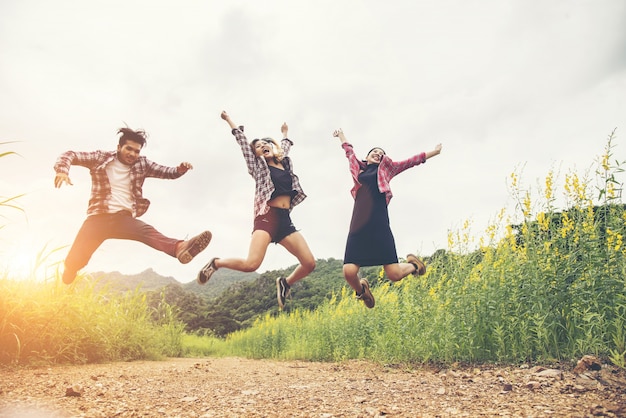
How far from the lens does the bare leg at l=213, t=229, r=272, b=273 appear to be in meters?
4.78

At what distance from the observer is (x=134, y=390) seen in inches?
189

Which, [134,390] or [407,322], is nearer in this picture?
[134,390]

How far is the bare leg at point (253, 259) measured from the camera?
4.78m

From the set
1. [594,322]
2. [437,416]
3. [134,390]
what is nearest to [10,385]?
[134,390]

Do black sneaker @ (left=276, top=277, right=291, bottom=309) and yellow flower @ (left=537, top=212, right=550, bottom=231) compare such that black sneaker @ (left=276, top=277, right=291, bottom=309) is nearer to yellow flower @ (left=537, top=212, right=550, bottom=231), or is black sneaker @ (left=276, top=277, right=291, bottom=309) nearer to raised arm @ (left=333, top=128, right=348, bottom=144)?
raised arm @ (left=333, top=128, right=348, bottom=144)

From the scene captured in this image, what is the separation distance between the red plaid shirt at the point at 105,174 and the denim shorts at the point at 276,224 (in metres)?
1.09

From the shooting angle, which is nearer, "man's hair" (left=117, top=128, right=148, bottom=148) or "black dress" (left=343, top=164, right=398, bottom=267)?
"man's hair" (left=117, top=128, right=148, bottom=148)

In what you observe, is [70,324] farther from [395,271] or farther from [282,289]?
[395,271]

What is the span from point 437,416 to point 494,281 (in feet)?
10.2

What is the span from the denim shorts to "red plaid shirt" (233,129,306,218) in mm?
71

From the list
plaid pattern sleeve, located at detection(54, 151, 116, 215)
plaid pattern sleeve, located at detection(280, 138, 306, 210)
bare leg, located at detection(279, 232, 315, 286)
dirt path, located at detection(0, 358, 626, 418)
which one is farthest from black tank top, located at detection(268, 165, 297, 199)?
dirt path, located at detection(0, 358, 626, 418)

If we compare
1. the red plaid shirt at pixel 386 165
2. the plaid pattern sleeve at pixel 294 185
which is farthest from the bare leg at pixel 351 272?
→ the plaid pattern sleeve at pixel 294 185

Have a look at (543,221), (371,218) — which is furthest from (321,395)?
(543,221)

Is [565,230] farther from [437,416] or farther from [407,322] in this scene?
[437,416]
